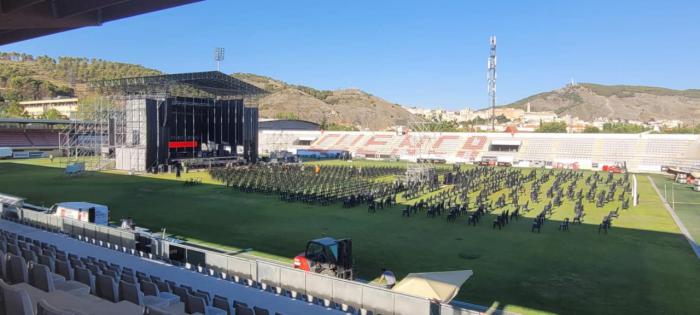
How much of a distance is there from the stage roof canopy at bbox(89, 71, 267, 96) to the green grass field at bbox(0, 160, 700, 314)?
17079mm

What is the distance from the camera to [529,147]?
6712 cm

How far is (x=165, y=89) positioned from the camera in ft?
155

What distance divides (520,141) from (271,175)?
145 ft

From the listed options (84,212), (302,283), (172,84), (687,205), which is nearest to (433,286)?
(302,283)

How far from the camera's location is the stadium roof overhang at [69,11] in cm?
1191

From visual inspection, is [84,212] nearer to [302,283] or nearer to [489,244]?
[302,283]

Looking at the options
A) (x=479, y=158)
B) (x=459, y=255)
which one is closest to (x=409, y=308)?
(x=459, y=255)

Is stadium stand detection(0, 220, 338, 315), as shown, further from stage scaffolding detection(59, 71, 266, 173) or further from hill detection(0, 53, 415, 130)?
hill detection(0, 53, 415, 130)

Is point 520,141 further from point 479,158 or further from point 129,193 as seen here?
point 129,193

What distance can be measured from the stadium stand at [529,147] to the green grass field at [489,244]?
85.7 ft

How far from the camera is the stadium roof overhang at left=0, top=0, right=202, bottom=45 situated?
11.9 meters

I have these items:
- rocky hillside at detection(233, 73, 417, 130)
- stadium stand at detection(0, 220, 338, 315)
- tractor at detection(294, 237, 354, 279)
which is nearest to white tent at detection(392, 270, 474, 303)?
stadium stand at detection(0, 220, 338, 315)

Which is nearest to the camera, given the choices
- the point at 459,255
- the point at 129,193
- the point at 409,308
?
the point at 409,308

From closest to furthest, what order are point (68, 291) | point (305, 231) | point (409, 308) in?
1. point (68, 291)
2. point (409, 308)
3. point (305, 231)
